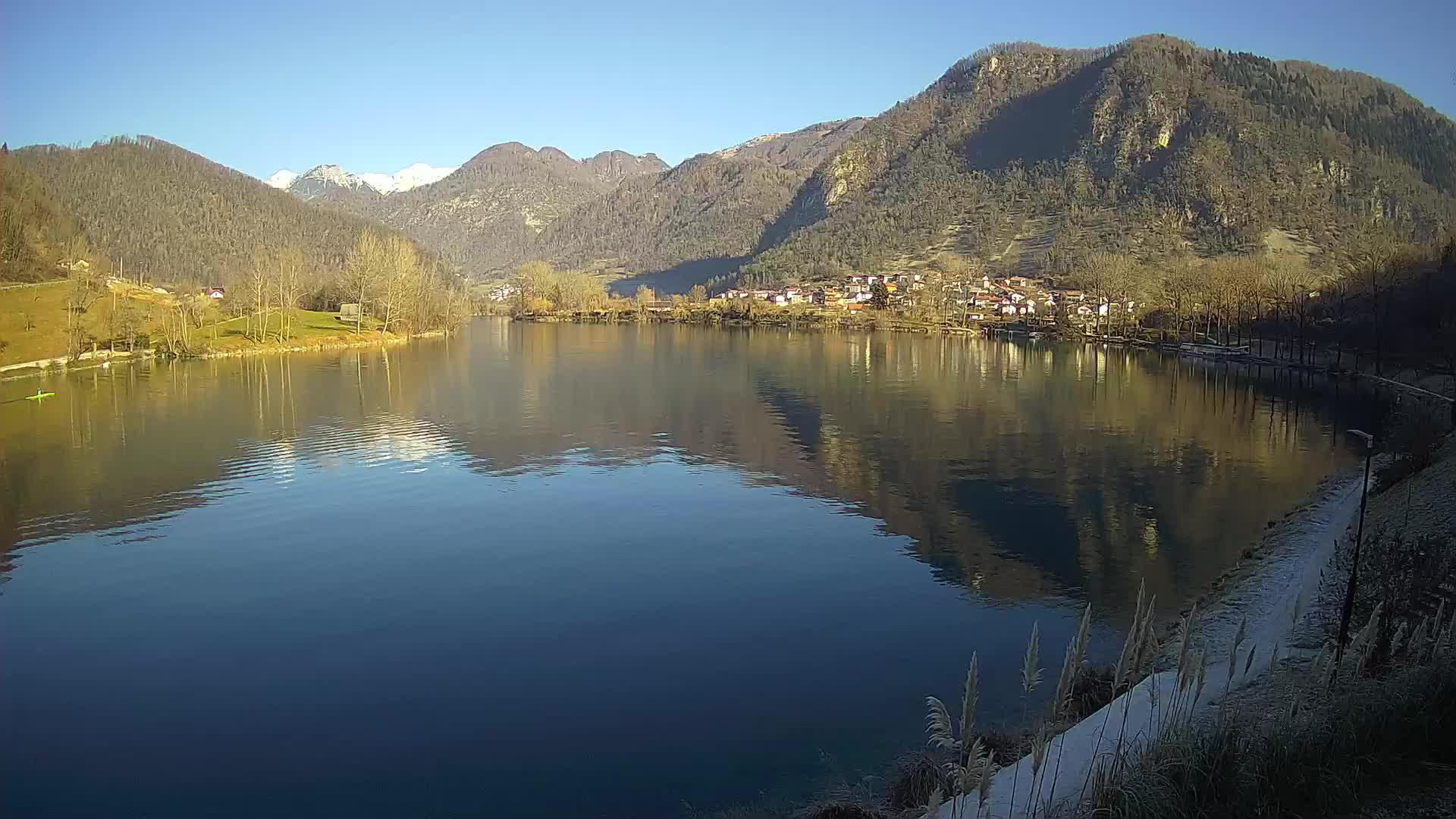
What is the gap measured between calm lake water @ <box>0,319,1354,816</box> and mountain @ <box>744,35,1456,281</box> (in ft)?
322

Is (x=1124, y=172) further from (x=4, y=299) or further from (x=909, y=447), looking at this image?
(x=4, y=299)

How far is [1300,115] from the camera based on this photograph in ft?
444

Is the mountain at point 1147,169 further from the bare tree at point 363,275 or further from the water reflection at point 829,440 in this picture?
the bare tree at point 363,275

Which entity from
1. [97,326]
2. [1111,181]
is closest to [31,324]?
[97,326]

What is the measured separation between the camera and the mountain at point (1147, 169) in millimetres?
117688

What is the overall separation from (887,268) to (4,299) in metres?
123

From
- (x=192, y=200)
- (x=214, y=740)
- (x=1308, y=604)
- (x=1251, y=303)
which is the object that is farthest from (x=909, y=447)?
(x=192, y=200)

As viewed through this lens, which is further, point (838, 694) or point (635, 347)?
point (635, 347)

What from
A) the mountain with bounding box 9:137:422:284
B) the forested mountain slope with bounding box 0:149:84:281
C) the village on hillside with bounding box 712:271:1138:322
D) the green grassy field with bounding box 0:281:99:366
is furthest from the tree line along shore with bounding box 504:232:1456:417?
the green grassy field with bounding box 0:281:99:366

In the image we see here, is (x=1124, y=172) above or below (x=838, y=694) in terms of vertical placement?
above

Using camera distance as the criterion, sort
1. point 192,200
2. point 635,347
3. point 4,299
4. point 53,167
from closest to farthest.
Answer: point 4,299 → point 635,347 → point 53,167 → point 192,200

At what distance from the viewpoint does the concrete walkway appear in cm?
752

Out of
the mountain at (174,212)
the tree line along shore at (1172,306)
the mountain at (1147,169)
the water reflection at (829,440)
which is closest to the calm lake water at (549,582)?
the water reflection at (829,440)

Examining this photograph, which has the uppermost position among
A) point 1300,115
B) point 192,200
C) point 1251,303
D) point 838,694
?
point 1300,115
